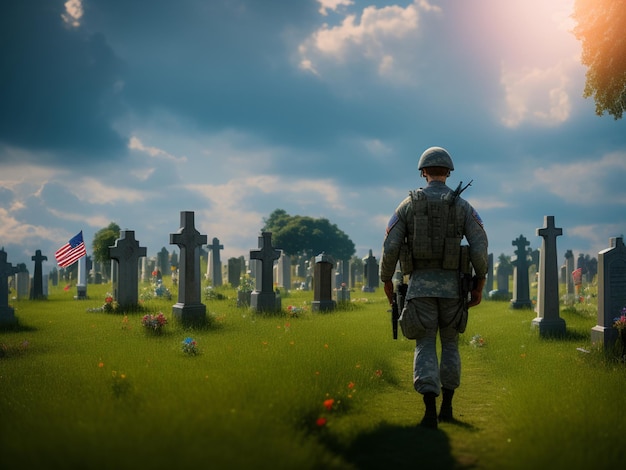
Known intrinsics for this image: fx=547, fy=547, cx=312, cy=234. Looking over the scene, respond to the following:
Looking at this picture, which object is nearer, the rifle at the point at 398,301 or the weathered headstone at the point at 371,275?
the rifle at the point at 398,301

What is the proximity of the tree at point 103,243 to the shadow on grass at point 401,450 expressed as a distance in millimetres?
28103

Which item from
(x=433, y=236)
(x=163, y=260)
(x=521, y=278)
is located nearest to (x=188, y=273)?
(x=433, y=236)

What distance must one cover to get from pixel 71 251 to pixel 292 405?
701 inches

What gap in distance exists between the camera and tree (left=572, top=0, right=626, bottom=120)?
15.4 metres

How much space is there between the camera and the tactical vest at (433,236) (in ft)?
20.5

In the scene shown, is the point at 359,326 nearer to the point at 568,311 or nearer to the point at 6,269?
the point at 568,311

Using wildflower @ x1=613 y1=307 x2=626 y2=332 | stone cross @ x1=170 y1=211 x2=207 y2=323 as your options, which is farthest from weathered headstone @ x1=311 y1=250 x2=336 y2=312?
wildflower @ x1=613 y1=307 x2=626 y2=332

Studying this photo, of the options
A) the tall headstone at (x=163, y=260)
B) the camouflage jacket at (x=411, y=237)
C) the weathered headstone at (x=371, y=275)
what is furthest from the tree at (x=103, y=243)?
the camouflage jacket at (x=411, y=237)

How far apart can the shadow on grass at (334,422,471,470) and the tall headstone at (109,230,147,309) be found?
1181 centimetres

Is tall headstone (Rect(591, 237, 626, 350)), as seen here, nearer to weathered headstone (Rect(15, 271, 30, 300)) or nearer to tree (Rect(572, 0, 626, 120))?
tree (Rect(572, 0, 626, 120))

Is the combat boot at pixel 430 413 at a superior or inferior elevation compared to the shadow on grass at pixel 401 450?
superior

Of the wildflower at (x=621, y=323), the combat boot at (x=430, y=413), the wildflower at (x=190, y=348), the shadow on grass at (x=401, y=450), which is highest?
the wildflower at (x=621, y=323)

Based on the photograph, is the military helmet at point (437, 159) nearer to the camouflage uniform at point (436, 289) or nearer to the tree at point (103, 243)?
the camouflage uniform at point (436, 289)

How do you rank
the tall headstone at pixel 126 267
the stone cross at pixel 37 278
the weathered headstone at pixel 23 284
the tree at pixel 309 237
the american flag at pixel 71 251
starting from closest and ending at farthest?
the tall headstone at pixel 126 267 < the american flag at pixel 71 251 < the stone cross at pixel 37 278 < the weathered headstone at pixel 23 284 < the tree at pixel 309 237
